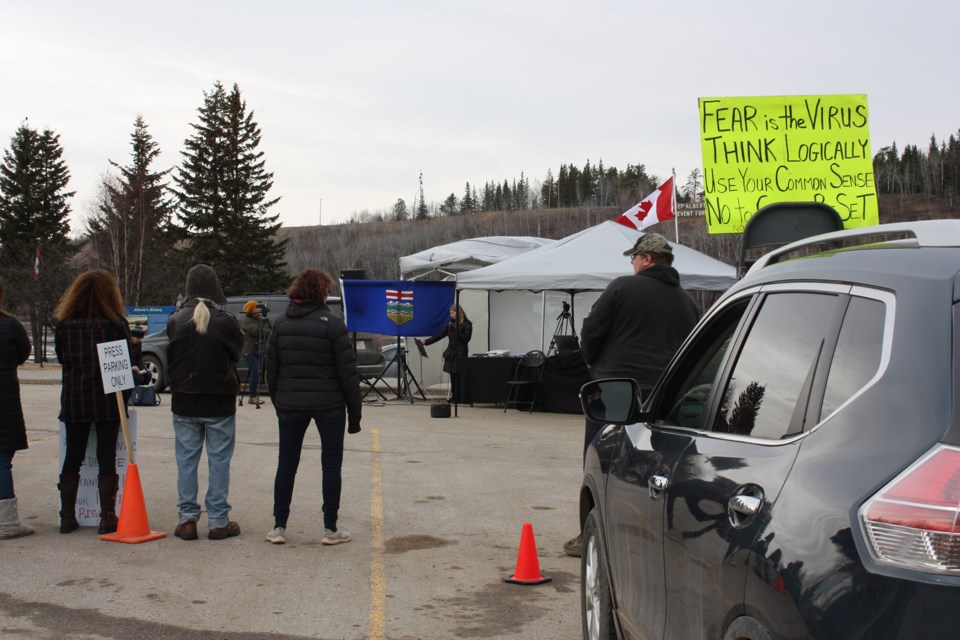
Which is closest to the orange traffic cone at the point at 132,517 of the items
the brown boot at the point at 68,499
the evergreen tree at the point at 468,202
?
the brown boot at the point at 68,499

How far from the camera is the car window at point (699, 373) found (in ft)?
11.5

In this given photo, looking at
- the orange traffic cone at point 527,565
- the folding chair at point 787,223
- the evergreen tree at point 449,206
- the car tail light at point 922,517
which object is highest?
the evergreen tree at point 449,206

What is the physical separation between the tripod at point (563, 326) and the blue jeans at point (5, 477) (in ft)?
38.7

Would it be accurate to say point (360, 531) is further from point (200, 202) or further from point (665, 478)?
point (200, 202)

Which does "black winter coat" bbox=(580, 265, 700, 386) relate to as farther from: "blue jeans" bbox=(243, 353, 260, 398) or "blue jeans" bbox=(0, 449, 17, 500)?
"blue jeans" bbox=(243, 353, 260, 398)

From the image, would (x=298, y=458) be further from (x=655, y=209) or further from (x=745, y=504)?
(x=655, y=209)

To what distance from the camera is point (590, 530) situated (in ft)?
16.4

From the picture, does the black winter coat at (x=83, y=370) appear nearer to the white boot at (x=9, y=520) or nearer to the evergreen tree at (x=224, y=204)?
the white boot at (x=9, y=520)

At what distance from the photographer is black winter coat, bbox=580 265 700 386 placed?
6.74m

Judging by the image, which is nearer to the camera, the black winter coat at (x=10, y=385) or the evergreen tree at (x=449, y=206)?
the black winter coat at (x=10, y=385)

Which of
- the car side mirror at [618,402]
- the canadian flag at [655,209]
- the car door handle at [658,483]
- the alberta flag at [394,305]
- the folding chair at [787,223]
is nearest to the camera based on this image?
the car door handle at [658,483]

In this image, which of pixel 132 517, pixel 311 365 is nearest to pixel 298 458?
pixel 311 365

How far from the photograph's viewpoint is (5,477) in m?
7.73

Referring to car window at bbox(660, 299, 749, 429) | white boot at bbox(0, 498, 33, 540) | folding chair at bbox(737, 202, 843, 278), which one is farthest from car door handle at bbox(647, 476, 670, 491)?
white boot at bbox(0, 498, 33, 540)
